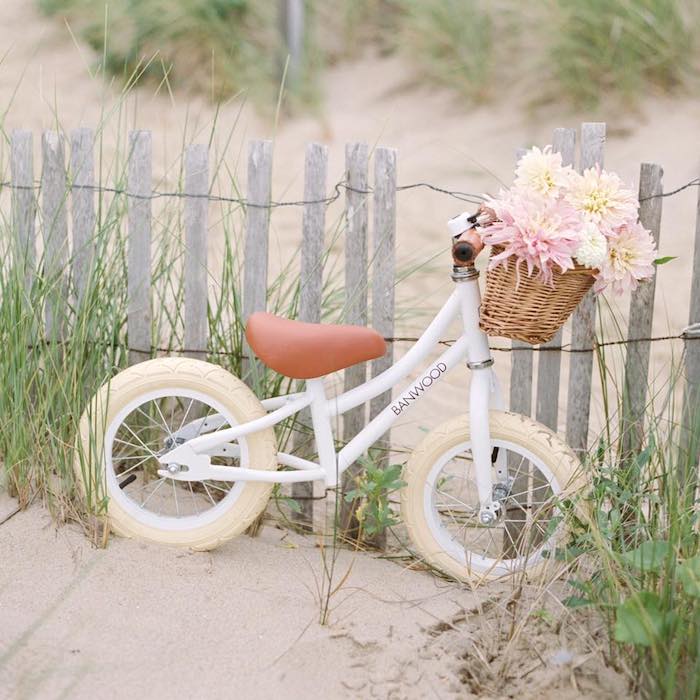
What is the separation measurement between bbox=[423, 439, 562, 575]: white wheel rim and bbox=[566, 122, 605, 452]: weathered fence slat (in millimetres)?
248

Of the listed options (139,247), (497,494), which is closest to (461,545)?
(497,494)

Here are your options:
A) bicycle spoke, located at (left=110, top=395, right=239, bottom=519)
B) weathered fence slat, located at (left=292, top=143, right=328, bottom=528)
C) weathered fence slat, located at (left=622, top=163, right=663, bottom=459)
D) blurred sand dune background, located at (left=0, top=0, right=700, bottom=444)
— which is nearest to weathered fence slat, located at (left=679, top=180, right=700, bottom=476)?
weathered fence slat, located at (left=622, top=163, right=663, bottom=459)

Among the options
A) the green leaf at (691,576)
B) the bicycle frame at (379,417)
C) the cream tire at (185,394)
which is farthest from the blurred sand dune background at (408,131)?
Result: the green leaf at (691,576)

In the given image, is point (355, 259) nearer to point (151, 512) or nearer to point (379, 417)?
point (379, 417)

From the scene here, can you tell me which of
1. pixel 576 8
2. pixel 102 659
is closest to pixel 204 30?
pixel 576 8

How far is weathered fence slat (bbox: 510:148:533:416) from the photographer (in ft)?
11.2

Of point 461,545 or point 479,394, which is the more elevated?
point 479,394

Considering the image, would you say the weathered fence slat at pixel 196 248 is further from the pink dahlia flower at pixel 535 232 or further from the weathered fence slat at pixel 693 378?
the weathered fence slat at pixel 693 378

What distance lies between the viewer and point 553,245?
2.72 m

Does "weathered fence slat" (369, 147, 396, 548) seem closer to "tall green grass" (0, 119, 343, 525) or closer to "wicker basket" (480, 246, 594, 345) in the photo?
"tall green grass" (0, 119, 343, 525)

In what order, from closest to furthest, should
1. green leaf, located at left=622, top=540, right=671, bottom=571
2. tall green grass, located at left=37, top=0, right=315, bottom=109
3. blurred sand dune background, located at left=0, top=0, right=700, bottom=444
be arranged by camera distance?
green leaf, located at left=622, top=540, right=671, bottom=571, blurred sand dune background, located at left=0, top=0, right=700, bottom=444, tall green grass, located at left=37, top=0, right=315, bottom=109

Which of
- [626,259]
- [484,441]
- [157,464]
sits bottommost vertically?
[157,464]

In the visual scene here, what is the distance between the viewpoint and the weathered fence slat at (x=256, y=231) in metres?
3.40

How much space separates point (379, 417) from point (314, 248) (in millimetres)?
610
